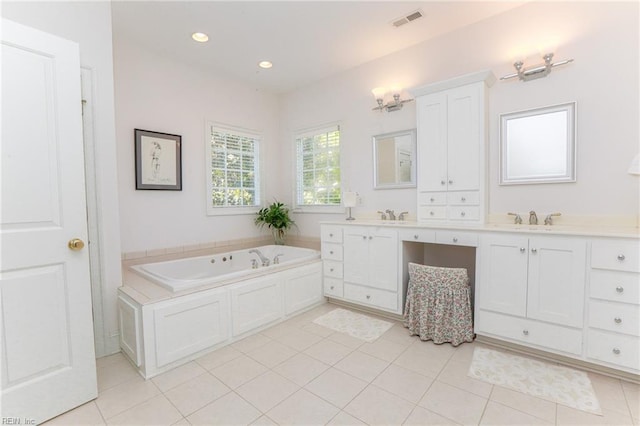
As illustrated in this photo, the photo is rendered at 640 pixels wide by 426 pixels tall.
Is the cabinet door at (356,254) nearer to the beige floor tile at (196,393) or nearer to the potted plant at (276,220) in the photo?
the potted plant at (276,220)

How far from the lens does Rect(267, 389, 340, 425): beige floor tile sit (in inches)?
62.3

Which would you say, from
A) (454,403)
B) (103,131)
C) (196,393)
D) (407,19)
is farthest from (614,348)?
(103,131)

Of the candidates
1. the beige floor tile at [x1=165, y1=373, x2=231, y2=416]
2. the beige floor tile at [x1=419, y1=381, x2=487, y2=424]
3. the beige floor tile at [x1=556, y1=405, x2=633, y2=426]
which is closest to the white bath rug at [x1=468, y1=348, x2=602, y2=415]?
the beige floor tile at [x1=556, y1=405, x2=633, y2=426]

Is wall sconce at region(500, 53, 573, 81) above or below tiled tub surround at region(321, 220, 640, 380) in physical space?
above

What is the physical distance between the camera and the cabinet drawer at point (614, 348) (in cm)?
180

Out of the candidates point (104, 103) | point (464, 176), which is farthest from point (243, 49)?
point (464, 176)

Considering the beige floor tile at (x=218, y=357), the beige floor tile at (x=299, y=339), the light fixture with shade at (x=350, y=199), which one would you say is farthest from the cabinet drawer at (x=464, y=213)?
the beige floor tile at (x=218, y=357)

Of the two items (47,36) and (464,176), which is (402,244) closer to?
(464,176)

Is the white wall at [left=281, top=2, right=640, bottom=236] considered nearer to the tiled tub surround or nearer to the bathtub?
the tiled tub surround

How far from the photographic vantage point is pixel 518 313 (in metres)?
2.20

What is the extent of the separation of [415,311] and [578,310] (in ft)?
3.64

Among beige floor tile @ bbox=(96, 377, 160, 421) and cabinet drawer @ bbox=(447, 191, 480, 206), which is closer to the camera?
beige floor tile @ bbox=(96, 377, 160, 421)

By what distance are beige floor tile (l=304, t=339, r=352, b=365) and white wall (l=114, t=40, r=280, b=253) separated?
6.93 feet

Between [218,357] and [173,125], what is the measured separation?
263 cm
